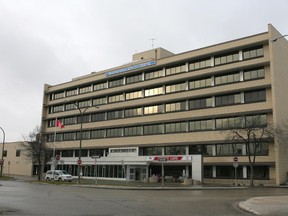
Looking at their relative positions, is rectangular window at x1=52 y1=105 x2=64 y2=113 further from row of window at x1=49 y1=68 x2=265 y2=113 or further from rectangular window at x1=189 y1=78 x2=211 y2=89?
rectangular window at x1=189 y1=78 x2=211 y2=89

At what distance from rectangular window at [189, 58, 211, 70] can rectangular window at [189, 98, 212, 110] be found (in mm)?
5313

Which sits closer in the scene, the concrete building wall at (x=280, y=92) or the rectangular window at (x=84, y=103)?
the concrete building wall at (x=280, y=92)

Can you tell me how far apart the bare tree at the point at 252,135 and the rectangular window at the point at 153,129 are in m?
14.5

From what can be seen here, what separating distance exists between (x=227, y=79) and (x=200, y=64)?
231 inches

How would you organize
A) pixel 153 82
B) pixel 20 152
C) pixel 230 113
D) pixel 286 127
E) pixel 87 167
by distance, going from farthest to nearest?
pixel 20 152 < pixel 87 167 < pixel 153 82 < pixel 230 113 < pixel 286 127

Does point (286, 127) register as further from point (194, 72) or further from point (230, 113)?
point (194, 72)

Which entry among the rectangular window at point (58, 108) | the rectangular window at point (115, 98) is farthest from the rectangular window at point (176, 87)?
the rectangular window at point (58, 108)

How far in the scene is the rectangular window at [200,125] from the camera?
192 feet

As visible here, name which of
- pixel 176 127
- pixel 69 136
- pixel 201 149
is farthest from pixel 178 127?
pixel 69 136

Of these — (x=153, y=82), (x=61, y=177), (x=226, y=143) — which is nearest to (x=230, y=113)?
(x=226, y=143)

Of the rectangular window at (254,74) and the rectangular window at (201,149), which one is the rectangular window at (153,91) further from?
the rectangular window at (254,74)

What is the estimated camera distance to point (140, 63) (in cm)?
7056

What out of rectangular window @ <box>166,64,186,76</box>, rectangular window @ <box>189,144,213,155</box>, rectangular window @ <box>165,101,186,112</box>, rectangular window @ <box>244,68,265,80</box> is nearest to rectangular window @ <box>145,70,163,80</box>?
rectangular window @ <box>166,64,186,76</box>

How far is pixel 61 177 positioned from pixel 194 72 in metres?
26.7
